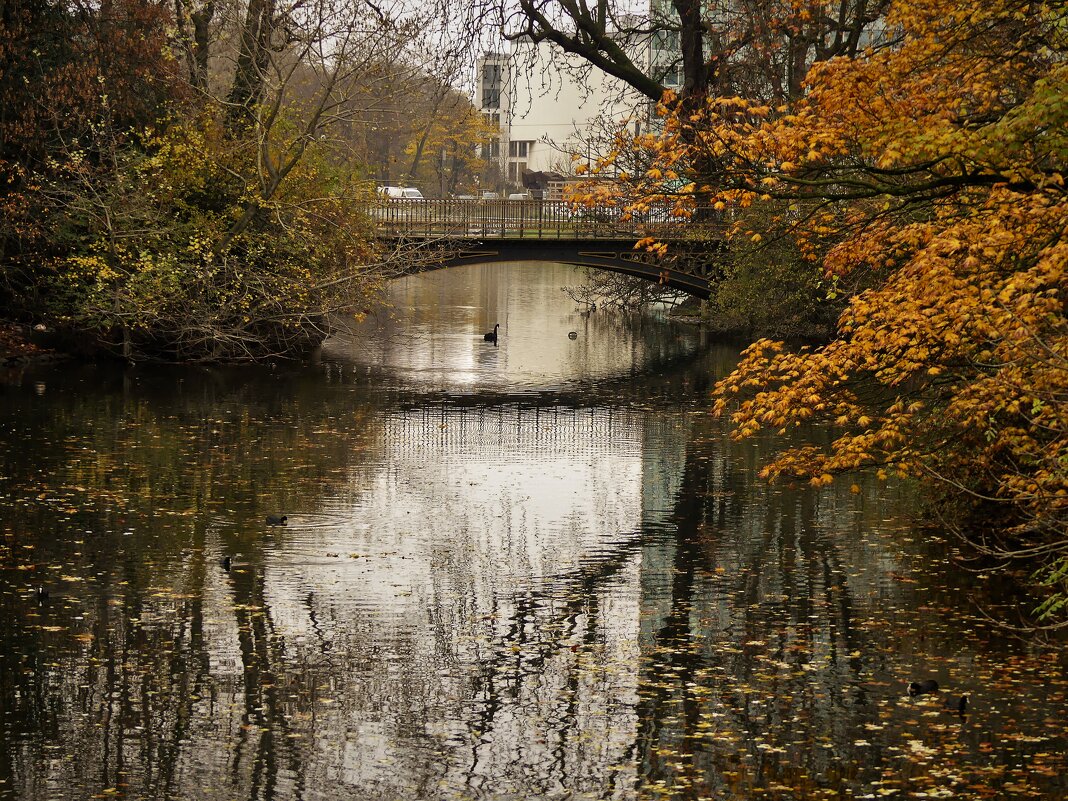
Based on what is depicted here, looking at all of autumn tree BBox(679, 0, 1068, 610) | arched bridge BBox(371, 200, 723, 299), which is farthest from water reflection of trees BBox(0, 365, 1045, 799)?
arched bridge BBox(371, 200, 723, 299)

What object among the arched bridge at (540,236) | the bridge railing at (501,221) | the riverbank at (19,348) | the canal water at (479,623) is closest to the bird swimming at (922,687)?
the canal water at (479,623)

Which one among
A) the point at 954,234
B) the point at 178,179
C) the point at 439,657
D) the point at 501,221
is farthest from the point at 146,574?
the point at 501,221

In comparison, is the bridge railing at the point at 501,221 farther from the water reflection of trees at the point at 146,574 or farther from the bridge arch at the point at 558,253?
the water reflection of trees at the point at 146,574

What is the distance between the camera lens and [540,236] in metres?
39.2

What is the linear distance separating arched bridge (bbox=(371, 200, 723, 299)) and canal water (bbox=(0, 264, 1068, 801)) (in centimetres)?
1332

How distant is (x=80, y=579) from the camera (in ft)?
48.5

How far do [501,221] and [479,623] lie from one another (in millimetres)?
26978

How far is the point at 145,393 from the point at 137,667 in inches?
669

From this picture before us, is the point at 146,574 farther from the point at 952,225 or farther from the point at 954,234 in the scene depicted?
the point at 952,225

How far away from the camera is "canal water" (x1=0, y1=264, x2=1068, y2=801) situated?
1004cm

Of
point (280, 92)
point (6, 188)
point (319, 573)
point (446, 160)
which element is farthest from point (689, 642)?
point (446, 160)

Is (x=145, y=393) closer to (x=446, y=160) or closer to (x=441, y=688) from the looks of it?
(x=441, y=688)

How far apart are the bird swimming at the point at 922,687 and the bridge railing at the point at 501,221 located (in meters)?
26.0

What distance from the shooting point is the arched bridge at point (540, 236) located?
38.2 meters
